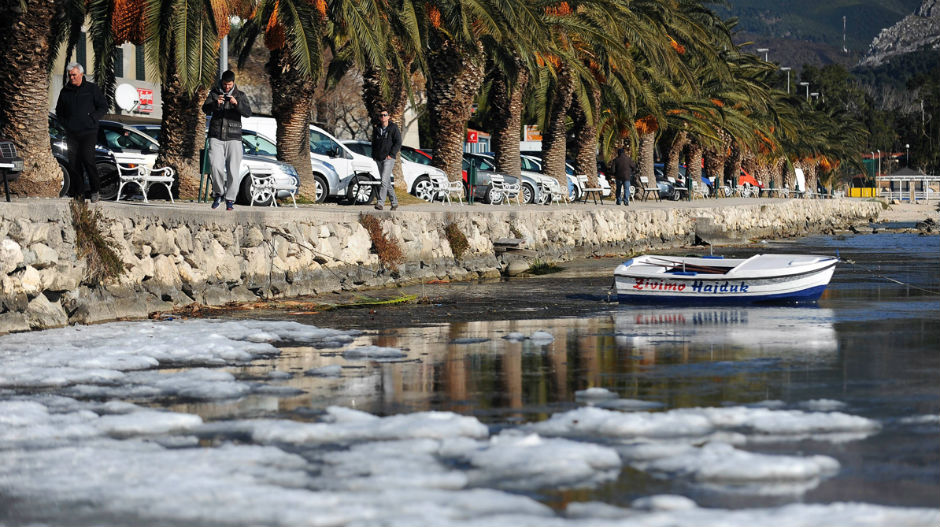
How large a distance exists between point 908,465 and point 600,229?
26111 millimetres

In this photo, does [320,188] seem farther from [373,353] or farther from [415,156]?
[373,353]

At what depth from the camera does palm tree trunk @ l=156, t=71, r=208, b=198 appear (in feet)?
76.9

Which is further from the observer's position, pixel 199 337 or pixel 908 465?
pixel 199 337

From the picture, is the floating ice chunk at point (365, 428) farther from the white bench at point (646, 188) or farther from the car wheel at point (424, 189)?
the white bench at point (646, 188)

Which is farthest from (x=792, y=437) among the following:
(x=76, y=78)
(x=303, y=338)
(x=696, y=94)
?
(x=696, y=94)

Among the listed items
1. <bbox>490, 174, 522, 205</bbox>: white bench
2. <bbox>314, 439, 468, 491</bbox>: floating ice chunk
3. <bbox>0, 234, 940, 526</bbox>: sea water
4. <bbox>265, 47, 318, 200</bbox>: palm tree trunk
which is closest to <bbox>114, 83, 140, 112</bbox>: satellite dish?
<bbox>490, 174, 522, 205</bbox>: white bench

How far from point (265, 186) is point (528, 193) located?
16.3 metres

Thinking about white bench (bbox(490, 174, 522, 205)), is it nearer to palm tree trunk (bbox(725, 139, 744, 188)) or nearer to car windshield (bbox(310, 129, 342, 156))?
car windshield (bbox(310, 129, 342, 156))

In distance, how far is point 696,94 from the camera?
44750 mm

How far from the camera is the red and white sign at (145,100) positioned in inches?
1968

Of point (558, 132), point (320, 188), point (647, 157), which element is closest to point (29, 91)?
point (320, 188)

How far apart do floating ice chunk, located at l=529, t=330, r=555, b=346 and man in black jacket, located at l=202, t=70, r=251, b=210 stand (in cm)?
591

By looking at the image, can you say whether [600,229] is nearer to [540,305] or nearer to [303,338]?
[540,305]

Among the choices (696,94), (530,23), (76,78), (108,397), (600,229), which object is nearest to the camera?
(108,397)
